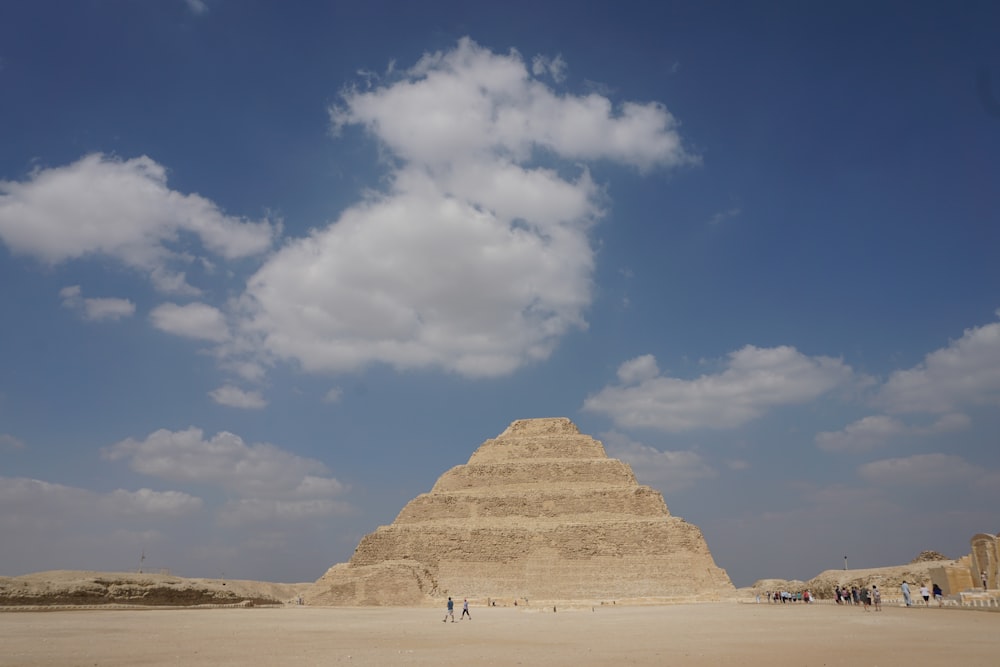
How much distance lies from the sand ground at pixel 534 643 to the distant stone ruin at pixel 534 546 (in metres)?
22.9

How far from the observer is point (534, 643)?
50.9 feet

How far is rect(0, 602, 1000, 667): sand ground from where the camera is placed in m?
12.2

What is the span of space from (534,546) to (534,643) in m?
33.5

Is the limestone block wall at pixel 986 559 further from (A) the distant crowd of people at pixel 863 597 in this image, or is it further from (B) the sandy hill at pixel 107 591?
(B) the sandy hill at pixel 107 591

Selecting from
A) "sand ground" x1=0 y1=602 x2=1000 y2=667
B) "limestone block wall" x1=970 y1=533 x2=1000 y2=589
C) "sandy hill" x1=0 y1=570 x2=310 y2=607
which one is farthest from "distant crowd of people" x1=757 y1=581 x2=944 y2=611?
"sandy hill" x1=0 y1=570 x2=310 y2=607

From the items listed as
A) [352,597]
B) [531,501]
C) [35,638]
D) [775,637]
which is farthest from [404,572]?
[775,637]

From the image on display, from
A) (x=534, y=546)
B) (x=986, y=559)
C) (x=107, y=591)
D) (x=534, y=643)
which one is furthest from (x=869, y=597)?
(x=107, y=591)

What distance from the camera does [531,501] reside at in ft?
172

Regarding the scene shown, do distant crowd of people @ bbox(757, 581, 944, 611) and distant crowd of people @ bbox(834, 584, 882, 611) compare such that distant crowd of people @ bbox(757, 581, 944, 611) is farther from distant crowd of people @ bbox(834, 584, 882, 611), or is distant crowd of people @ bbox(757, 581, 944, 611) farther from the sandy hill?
the sandy hill

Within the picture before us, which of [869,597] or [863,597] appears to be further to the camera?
[869,597]

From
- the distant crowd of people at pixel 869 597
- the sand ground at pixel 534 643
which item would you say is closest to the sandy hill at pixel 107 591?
the sand ground at pixel 534 643

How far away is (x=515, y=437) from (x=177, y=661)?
49.8m

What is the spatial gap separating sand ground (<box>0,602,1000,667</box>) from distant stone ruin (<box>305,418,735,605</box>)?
75.0 ft

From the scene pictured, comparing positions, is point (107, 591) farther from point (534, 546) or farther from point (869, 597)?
point (869, 597)
